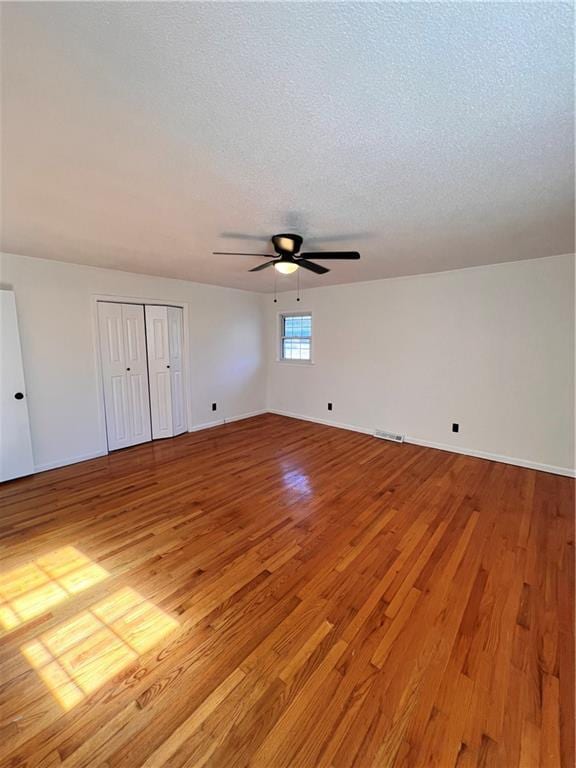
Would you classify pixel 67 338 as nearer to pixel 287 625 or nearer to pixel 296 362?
pixel 296 362

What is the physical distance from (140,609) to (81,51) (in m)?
2.55

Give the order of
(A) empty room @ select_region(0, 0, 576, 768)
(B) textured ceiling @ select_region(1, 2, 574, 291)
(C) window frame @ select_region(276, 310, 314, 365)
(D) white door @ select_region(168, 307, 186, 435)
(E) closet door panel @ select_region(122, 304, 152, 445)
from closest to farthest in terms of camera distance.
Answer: (B) textured ceiling @ select_region(1, 2, 574, 291) → (A) empty room @ select_region(0, 0, 576, 768) → (E) closet door panel @ select_region(122, 304, 152, 445) → (D) white door @ select_region(168, 307, 186, 435) → (C) window frame @ select_region(276, 310, 314, 365)

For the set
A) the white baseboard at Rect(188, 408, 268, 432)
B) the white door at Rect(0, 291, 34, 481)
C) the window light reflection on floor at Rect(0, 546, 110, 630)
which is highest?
the white door at Rect(0, 291, 34, 481)

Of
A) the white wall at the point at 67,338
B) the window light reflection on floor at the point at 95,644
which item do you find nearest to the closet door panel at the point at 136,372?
the white wall at the point at 67,338

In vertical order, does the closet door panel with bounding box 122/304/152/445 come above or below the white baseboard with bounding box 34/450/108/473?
above

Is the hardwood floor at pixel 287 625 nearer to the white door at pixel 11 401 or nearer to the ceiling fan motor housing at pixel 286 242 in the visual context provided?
the white door at pixel 11 401

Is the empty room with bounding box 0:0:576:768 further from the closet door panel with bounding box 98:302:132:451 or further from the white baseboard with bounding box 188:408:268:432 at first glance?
the white baseboard with bounding box 188:408:268:432

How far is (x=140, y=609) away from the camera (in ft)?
5.96

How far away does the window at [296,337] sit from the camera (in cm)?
583

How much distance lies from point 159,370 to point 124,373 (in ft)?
1.66

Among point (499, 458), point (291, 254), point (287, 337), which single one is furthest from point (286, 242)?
point (499, 458)

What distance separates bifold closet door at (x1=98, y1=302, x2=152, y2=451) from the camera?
4.17m

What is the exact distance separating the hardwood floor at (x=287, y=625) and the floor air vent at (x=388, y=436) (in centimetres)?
145

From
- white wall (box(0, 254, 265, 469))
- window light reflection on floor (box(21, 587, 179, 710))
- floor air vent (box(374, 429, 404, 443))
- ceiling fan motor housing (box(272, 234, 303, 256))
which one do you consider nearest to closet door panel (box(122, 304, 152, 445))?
white wall (box(0, 254, 265, 469))
